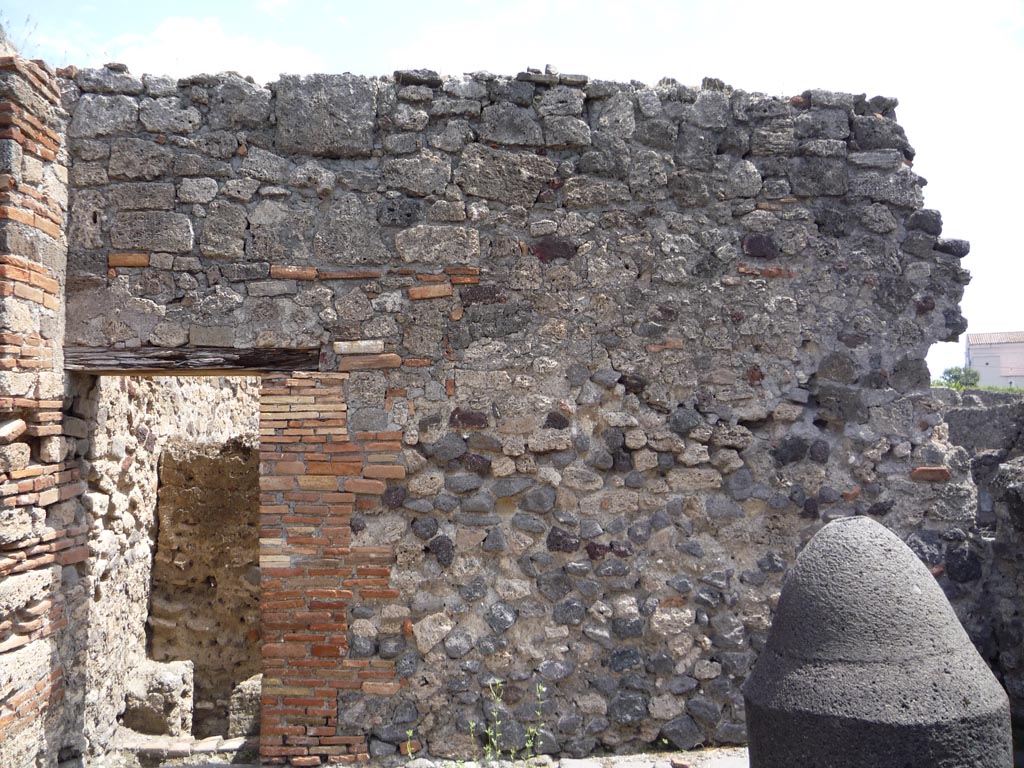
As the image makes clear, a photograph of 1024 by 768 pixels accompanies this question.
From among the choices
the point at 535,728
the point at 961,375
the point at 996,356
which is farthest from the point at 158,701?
the point at 996,356

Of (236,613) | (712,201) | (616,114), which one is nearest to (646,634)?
(712,201)

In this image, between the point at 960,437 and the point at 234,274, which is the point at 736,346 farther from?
the point at 960,437

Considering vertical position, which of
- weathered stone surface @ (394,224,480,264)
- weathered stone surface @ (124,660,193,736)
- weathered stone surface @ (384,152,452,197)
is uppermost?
weathered stone surface @ (384,152,452,197)

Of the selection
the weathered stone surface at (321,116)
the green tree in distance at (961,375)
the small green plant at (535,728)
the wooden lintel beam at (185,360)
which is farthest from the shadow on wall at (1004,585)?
the green tree in distance at (961,375)

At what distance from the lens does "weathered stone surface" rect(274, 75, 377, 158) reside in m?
4.63

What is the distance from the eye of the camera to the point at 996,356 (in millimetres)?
42750

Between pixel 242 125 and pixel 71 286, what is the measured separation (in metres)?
1.26

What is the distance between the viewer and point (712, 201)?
492 cm

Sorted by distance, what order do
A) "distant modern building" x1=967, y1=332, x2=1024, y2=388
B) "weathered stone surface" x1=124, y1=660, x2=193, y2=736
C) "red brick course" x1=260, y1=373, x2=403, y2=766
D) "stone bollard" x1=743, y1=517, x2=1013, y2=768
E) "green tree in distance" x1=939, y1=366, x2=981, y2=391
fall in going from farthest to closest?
"distant modern building" x1=967, y1=332, x2=1024, y2=388
"green tree in distance" x1=939, y1=366, x2=981, y2=391
"weathered stone surface" x1=124, y1=660, x2=193, y2=736
"red brick course" x1=260, y1=373, x2=403, y2=766
"stone bollard" x1=743, y1=517, x2=1013, y2=768

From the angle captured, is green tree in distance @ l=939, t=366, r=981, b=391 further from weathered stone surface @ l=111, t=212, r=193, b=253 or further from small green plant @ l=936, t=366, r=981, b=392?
weathered stone surface @ l=111, t=212, r=193, b=253

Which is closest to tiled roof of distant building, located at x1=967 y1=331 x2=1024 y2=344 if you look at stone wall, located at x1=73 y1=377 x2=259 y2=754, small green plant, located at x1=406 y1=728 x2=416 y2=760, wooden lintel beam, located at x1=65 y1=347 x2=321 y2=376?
stone wall, located at x1=73 y1=377 x2=259 y2=754

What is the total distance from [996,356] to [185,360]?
46361mm

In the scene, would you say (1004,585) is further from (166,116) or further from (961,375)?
(961,375)

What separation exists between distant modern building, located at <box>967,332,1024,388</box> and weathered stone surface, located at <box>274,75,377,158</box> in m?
42.7
